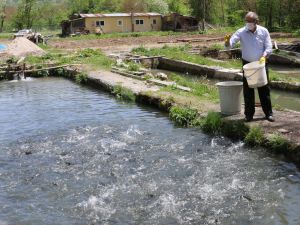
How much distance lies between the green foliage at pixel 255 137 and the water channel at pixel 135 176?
0.17m

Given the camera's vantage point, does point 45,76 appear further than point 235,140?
Yes

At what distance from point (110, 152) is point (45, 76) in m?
12.9

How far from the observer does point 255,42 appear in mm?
8336

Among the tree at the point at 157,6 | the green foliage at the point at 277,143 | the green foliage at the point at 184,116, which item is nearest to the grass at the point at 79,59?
the green foliage at the point at 184,116

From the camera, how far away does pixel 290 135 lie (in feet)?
25.5

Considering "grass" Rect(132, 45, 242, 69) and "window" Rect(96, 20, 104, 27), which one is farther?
"window" Rect(96, 20, 104, 27)

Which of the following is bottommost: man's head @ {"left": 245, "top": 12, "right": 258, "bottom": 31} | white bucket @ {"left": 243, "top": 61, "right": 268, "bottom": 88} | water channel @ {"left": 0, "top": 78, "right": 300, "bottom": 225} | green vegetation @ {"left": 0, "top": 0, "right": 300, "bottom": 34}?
water channel @ {"left": 0, "top": 78, "right": 300, "bottom": 225}

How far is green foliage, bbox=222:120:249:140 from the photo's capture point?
8.48 meters

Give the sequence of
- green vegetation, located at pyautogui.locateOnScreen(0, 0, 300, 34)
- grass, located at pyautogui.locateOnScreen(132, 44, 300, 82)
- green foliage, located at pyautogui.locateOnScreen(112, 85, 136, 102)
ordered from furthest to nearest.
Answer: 1. green vegetation, located at pyautogui.locateOnScreen(0, 0, 300, 34)
2. grass, located at pyautogui.locateOnScreen(132, 44, 300, 82)
3. green foliage, located at pyautogui.locateOnScreen(112, 85, 136, 102)

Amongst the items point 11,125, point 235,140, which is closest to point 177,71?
point 11,125

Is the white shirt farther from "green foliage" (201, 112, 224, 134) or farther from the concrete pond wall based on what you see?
the concrete pond wall

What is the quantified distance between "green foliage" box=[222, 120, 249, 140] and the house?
43.8 meters

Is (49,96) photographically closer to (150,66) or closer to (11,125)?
(11,125)

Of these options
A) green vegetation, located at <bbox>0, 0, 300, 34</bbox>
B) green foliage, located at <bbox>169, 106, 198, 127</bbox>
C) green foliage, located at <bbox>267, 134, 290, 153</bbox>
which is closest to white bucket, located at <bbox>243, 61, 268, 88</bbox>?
green foliage, located at <bbox>267, 134, 290, 153</bbox>
